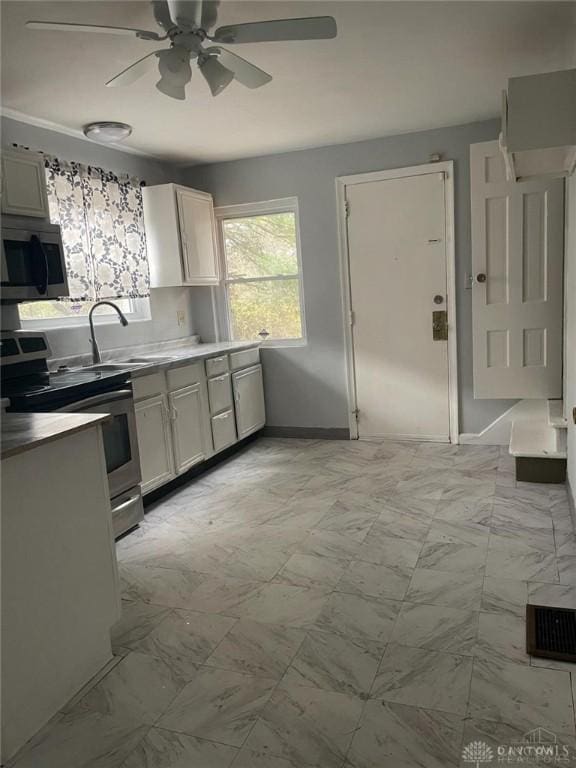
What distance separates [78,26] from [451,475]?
10.4 feet

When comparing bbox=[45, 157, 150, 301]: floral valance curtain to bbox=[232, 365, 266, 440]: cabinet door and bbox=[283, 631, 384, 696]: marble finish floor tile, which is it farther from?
bbox=[283, 631, 384, 696]: marble finish floor tile

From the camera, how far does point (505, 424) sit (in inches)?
172

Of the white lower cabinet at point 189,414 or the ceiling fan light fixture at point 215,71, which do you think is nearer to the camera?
the ceiling fan light fixture at point 215,71

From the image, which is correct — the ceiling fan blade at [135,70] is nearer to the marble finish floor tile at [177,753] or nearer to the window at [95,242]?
the window at [95,242]

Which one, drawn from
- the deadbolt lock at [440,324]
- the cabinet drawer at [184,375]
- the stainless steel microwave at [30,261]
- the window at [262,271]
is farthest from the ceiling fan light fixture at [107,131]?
the deadbolt lock at [440,324]

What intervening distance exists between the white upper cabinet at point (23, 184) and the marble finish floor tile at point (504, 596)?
283cm

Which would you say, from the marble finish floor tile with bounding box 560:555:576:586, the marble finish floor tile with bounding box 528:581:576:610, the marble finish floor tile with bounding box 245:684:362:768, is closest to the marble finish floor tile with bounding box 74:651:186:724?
the marble finish floor tile with bounding box 245:684:362:768

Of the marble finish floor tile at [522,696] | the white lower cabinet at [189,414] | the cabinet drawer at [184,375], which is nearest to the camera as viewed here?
the marble finish floor tile at [522,696]

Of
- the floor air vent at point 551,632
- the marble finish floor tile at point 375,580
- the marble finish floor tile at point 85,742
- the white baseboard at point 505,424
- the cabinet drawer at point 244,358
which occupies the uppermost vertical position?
the cabinet drawer at point 244,358

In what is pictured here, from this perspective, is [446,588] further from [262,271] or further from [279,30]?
[262,271]

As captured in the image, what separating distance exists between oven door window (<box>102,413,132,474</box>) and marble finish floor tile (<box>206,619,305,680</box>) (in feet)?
4.01

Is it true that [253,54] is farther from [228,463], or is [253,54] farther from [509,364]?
[228,463]

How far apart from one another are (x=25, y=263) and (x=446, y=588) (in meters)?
2.55

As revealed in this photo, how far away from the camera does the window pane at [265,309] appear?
497 centimetres
